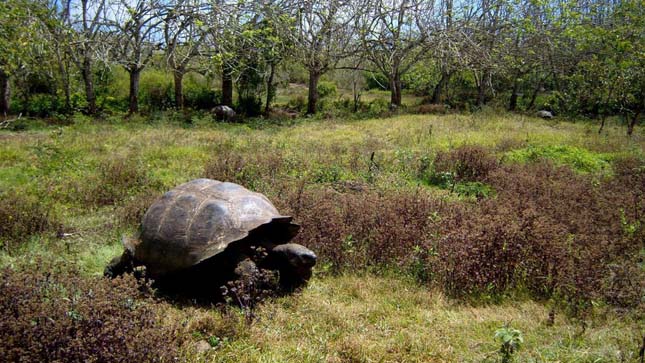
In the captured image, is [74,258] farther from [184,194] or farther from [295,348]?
[295,348]

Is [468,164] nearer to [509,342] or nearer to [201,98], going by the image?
[509,342]

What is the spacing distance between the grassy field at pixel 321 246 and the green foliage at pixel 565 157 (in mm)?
43

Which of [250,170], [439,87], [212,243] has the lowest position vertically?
[212,243]

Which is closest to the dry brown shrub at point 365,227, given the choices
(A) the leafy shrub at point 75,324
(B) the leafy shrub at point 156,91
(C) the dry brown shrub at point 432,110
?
(A) the leafy shrub at point 75,324

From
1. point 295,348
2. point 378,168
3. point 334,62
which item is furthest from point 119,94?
point 295,348

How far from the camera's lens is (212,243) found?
4.15 meters

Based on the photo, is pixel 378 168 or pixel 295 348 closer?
pixel 295 348

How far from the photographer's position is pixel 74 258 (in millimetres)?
5035

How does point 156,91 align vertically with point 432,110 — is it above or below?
above

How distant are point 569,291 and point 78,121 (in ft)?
56.7

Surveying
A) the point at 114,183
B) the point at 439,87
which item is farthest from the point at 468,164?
the point at 439,87

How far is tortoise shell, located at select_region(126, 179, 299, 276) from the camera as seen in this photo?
4.18 m

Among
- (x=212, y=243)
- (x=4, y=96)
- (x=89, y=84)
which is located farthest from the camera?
(x=89, y=84)

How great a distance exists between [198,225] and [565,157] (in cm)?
918
